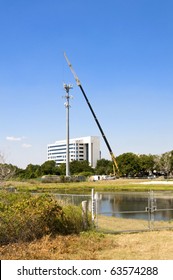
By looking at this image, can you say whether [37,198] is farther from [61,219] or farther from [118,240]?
[118,240]

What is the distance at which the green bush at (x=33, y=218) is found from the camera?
11422mm

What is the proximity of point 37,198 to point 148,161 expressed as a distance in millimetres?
110239

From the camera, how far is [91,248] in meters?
10.8

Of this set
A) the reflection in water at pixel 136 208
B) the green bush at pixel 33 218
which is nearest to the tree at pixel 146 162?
the reflection in water at pixel 136 208

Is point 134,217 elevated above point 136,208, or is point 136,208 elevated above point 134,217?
point 136,208

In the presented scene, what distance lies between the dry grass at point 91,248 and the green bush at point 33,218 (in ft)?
1.72

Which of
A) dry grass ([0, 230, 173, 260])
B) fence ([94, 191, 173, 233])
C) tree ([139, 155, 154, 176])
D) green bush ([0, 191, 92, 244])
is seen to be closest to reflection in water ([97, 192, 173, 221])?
fence ([94, 191, 173, 233])

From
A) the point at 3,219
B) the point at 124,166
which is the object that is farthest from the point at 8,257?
the point at 124,166

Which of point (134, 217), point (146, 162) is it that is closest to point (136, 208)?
point (134, 217)

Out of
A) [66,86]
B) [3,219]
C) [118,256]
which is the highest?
[66,86]

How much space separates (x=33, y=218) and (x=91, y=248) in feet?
7.00

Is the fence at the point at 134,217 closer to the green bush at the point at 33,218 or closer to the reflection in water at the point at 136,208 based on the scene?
the reflection in water at the point at 136,208

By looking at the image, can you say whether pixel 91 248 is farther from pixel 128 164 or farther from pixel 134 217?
pixel 128 164
